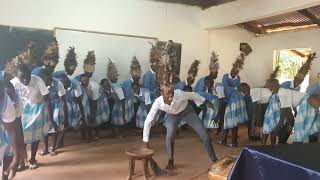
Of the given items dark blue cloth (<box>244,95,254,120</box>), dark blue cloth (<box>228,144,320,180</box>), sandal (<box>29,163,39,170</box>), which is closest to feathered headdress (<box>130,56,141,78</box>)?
dark blue cloth (<box>244,95,254,120</box>)

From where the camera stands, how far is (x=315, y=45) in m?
7.83

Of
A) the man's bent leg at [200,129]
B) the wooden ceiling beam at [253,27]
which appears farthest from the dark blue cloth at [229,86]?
the wooden ceiling beam at [253,27]

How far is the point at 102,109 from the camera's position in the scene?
669cm

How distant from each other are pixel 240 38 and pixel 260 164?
7.87 meters

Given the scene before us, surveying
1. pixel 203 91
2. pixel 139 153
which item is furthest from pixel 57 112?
pixel 203 91

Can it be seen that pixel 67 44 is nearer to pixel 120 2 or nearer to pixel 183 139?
pixel 120 2

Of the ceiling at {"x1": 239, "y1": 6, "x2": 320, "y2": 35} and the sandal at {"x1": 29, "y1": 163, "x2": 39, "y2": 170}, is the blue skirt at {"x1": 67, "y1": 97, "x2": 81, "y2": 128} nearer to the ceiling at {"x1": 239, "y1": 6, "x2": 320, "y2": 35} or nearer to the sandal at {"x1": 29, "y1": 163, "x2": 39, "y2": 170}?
the sandal at {"x1": 29, "y1": 163, "x2": 39, "y2": 170}

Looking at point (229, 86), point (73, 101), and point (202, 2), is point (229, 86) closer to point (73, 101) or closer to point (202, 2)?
point (202, 2)

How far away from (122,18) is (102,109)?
2242mm

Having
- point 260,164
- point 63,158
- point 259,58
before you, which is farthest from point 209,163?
point 259,58

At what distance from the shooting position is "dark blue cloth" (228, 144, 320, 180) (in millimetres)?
1814

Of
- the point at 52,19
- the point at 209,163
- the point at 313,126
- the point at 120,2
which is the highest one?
the point at 120,2

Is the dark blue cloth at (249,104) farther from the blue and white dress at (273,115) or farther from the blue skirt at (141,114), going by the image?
the blue skirt at (141,114)

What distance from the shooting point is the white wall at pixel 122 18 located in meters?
6.81
